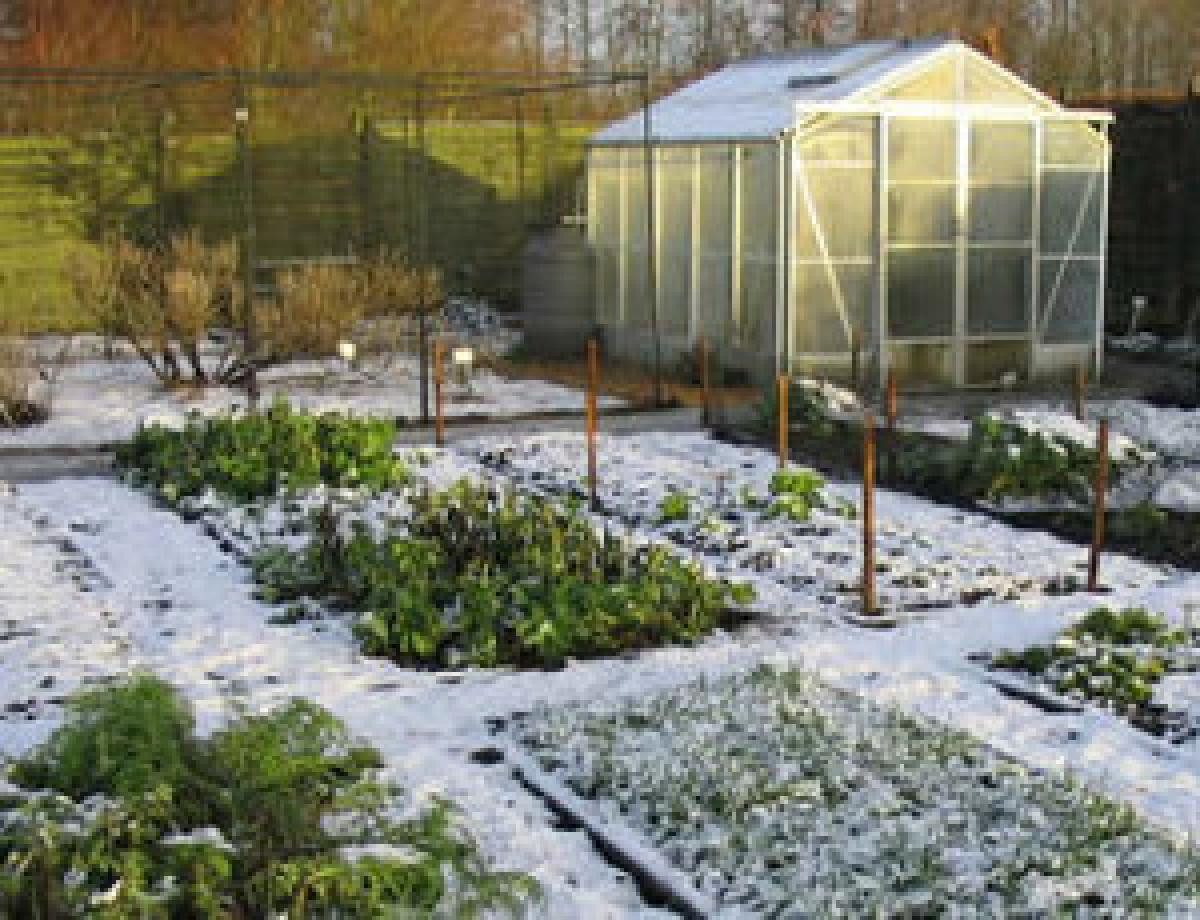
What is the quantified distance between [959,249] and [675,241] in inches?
98.8

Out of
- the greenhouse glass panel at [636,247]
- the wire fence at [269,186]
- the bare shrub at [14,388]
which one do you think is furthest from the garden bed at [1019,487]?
the wire fence at [269,186]

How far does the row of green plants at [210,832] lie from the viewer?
156 inches

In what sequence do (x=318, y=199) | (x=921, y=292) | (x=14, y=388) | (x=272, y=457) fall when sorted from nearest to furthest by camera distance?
(x=272, y=457)
(x=14, y=388)
(x=921, y=292)
(x=318, y=199)

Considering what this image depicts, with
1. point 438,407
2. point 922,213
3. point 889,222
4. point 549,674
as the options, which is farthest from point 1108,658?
point 922,213

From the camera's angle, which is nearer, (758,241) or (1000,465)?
(1000,465)

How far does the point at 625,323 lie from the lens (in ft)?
51.3

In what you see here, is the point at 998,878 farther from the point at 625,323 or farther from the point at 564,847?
the point at 625,323

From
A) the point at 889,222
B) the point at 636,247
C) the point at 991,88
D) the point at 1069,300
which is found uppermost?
the point at 991,88

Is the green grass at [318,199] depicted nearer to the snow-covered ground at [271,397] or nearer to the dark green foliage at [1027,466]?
the snow-covered ground at [271,397]

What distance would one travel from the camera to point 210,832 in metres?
4.11

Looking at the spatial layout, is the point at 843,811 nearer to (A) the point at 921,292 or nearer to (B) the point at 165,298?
(A) the point at 921,292

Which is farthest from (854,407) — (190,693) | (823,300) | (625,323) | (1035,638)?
(190,693)

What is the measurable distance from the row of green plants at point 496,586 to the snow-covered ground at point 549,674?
158mm

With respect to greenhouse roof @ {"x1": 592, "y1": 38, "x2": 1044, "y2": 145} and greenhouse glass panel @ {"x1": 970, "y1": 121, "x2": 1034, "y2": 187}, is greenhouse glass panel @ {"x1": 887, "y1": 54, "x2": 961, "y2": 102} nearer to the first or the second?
greenhouse roof @ {"x1": 592, "y1": 38, "x2": 1044, "y2": 145}
